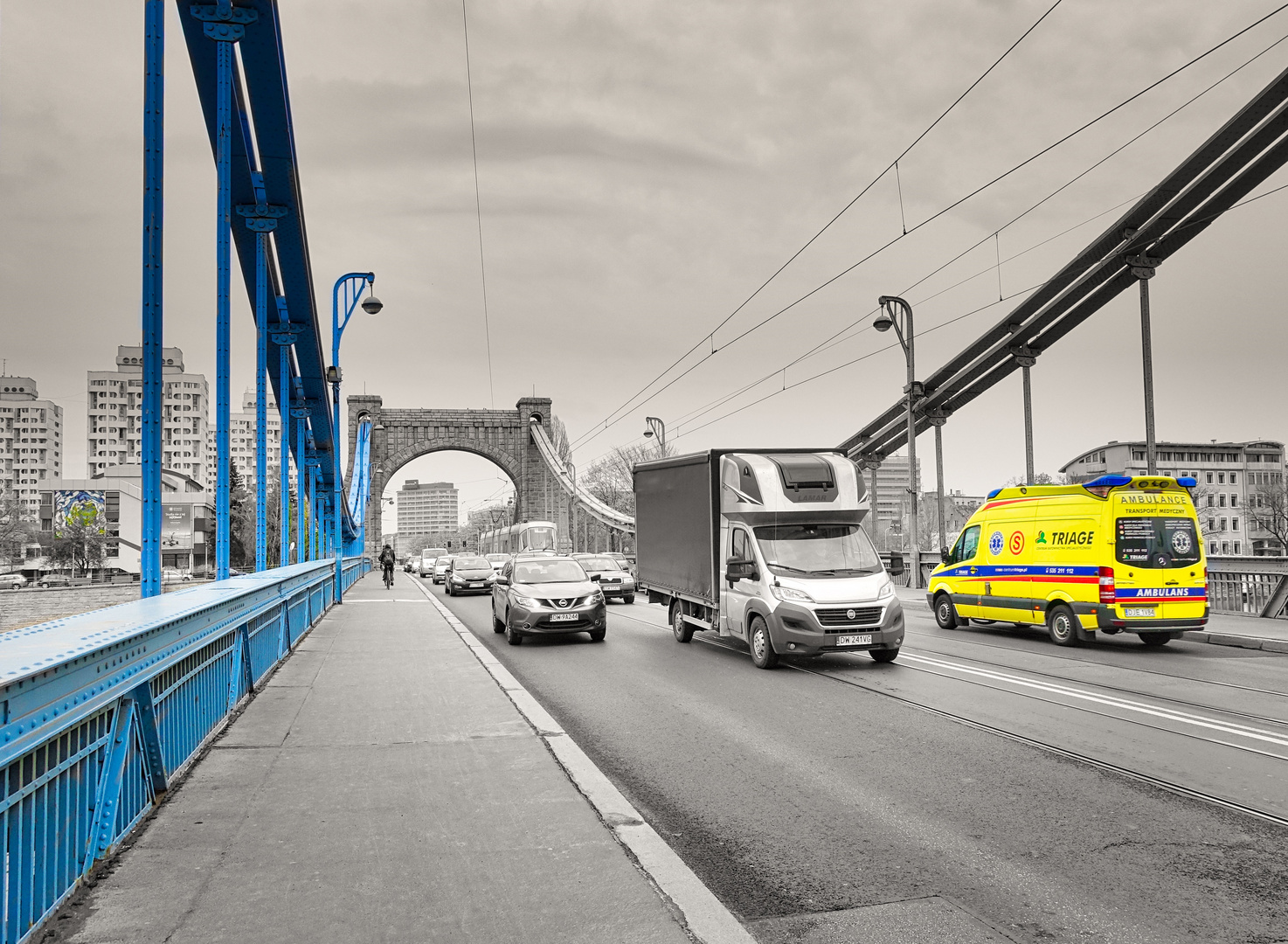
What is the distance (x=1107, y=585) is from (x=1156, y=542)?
962 mm

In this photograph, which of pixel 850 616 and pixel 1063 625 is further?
pixel 1063 625

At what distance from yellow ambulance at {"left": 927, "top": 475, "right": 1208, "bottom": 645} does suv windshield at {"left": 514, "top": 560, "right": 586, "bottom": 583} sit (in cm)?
707

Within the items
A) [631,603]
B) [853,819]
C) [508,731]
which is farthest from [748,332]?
[853,819]

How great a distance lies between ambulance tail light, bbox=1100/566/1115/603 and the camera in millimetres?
13797

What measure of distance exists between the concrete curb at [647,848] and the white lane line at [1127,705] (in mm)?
5060

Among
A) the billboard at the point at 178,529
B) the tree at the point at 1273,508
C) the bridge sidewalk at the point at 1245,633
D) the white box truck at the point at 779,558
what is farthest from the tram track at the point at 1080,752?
the billboard at the point at 178,529

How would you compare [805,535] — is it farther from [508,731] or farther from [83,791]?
[83,791]

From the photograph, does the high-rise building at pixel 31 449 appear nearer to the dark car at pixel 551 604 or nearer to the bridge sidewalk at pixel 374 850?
the dark car at pixel 551 604

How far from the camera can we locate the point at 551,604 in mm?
15195

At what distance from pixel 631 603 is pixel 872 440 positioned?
1510 centimetres

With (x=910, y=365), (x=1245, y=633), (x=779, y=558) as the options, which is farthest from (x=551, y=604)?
(x=910, y=365)

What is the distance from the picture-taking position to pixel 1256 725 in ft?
26.4

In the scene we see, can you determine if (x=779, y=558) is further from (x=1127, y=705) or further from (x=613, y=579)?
(x=613, y=579)

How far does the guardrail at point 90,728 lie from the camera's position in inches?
135
